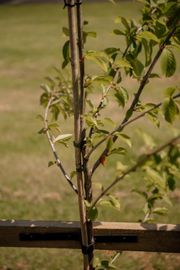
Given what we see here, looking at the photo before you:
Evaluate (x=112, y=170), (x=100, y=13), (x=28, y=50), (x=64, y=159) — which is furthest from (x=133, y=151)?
(x=100, y=13)

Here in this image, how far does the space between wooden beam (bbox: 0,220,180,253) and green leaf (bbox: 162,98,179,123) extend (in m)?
0.60

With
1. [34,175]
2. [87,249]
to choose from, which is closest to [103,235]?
[87,249]

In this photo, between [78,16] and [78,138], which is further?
[78,138]

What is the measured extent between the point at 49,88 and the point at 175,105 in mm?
1000

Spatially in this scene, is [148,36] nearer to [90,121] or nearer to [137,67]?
[137,67]

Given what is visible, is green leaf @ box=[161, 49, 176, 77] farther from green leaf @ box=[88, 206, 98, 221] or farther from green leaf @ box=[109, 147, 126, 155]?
green leaf @ box=[88, 206, 98, 221]

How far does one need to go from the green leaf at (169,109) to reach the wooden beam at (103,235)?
0.60m

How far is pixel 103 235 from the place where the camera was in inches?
59.1

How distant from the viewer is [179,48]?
3.96 ft

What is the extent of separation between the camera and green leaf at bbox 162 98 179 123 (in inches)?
40.3

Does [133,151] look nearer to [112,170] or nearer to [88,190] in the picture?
[112,170]

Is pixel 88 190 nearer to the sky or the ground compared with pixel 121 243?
nearer to the sky

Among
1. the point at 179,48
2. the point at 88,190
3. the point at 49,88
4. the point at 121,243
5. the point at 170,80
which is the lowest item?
the point at 170,80

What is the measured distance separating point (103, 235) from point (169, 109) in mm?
698
